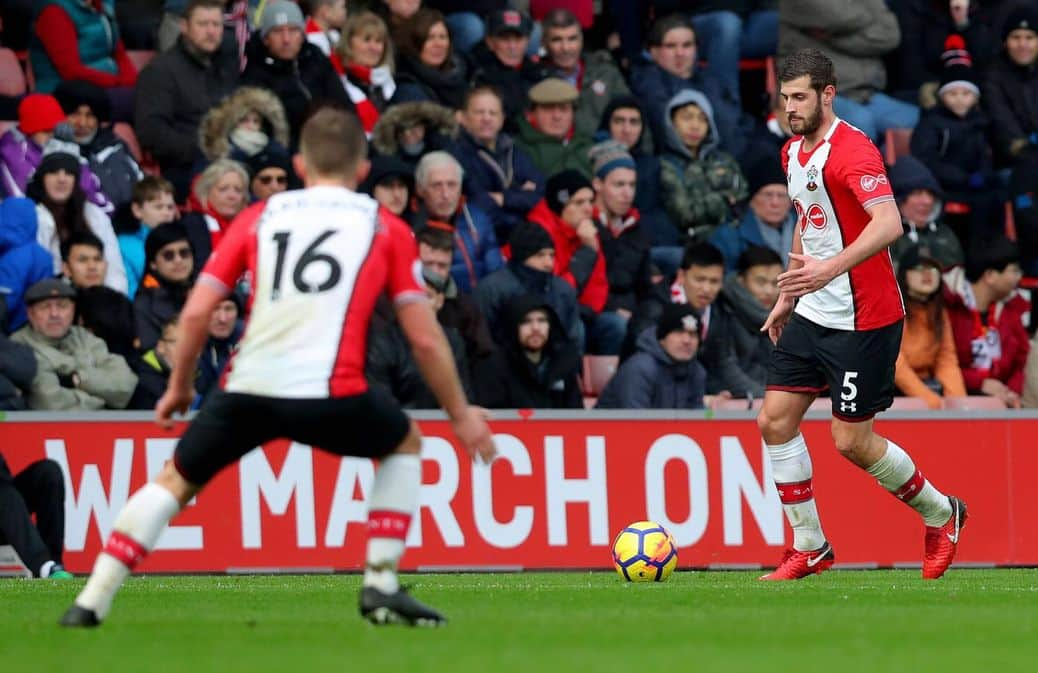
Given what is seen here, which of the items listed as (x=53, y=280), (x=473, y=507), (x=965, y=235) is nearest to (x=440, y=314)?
(x=473, y=507)

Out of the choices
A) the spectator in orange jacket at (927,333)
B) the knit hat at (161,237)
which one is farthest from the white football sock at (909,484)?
the knit hat at (161,237)

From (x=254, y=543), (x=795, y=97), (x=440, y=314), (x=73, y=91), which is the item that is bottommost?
(x=254, y=543)

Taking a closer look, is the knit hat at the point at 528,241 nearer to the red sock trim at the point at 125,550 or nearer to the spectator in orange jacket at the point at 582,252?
the spectator in orange jacket at the point at 582,252

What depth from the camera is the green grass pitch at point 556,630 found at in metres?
6.61

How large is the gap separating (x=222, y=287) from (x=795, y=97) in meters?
4.12

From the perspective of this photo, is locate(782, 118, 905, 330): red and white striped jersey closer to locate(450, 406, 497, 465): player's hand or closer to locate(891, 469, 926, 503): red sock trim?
locate(891, 469, 926, 503): red sock trim

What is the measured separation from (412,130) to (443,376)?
9.74 meters

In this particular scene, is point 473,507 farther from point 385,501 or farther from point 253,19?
point 385,501

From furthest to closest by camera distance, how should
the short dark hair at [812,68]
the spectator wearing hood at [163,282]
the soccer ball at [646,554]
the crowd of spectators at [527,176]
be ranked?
the crowd of spectators at [527,176]
the spectator wearing hood at [163,282]
the soccer ball at [646,554]
the short dark hair at [812,68]

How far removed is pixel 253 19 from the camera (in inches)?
689

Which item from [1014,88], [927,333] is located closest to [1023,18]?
→ [1014,88]

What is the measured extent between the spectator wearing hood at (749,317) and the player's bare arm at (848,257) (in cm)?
606

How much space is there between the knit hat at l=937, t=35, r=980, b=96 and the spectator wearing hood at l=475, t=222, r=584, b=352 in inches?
216

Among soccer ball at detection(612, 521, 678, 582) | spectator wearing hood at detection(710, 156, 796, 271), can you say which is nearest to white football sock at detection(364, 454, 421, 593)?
soccer ball at detection(612, 521, 678, 582)
